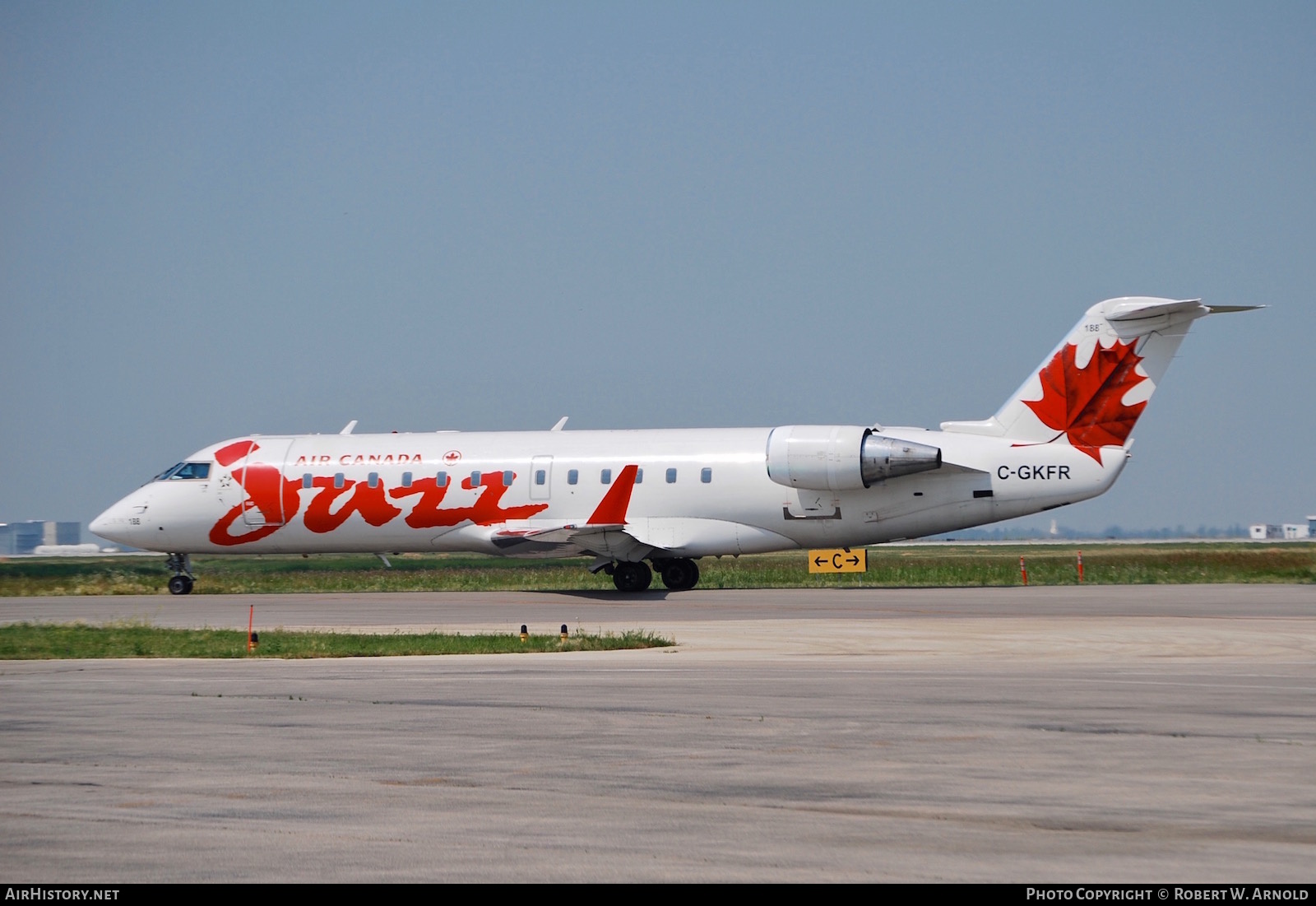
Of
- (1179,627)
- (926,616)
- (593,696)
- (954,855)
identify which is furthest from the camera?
(926,616)

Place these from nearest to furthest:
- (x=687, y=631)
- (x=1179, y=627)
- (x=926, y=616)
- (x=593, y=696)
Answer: (x=593, y=696) < (x=1179, y=627) < (x=687, y=631) < (x=926, y=616)

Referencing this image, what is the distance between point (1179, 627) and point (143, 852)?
17339 mm

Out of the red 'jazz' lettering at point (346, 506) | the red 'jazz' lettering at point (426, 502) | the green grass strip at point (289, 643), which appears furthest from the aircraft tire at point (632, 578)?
the green grass strip at point (289, 643)

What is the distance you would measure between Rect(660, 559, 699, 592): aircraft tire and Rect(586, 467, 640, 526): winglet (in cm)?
212

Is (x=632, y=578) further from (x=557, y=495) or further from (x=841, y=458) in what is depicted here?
(x=841, y=458)

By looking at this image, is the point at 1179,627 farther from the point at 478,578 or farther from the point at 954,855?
the point at 478,578

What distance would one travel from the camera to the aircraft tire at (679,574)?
34.4 m

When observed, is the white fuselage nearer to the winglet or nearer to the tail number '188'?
the tail number '188'

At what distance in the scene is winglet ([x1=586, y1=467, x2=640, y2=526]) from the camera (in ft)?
108

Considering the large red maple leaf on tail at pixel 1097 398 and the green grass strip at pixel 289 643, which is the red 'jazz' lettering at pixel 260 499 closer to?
the green grass strip at pixel 289 643

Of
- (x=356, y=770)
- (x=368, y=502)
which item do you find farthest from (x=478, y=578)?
(x=356, y=770)

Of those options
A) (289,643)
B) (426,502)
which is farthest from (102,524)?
(289,643)

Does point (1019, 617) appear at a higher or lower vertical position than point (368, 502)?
lower
